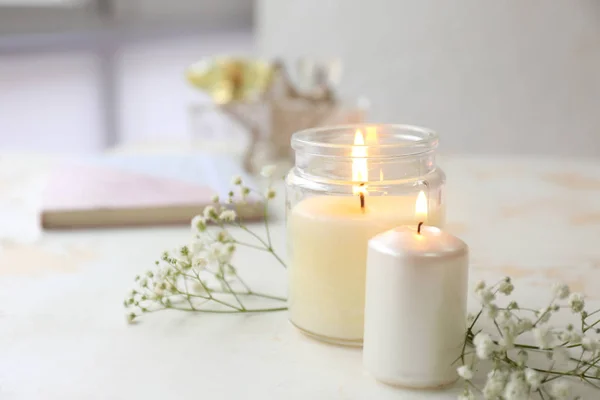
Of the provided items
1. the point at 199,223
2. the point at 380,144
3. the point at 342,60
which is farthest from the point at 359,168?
the point at 342,60

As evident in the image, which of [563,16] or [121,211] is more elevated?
[563,16]

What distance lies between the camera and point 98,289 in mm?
697

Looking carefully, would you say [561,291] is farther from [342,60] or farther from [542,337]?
[342,60]

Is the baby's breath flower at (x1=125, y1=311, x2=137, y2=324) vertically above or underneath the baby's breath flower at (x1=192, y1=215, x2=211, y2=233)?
underneath

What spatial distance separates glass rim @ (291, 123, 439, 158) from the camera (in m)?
0.54

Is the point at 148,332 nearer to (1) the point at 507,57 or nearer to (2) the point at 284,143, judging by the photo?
(2) the point at 284,143

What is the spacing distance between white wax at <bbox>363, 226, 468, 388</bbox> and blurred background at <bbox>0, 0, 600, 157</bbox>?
163 centimetres

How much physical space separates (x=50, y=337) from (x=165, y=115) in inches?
70.6

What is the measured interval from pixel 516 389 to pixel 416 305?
0.08 m

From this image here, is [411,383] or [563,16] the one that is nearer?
[411,383]

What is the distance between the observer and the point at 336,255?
0.54 m

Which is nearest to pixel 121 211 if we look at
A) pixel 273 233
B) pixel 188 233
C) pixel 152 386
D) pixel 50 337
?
pixel 188 233

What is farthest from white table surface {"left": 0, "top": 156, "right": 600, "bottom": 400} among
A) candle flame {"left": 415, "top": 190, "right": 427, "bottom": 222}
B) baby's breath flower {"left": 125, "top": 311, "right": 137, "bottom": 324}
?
candle flame {"left": 415, "top": 190, "right": 427, "bottom": 222}

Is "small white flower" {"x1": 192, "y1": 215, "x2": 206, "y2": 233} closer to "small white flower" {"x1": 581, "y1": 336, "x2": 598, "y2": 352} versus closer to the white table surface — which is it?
the white table surface
